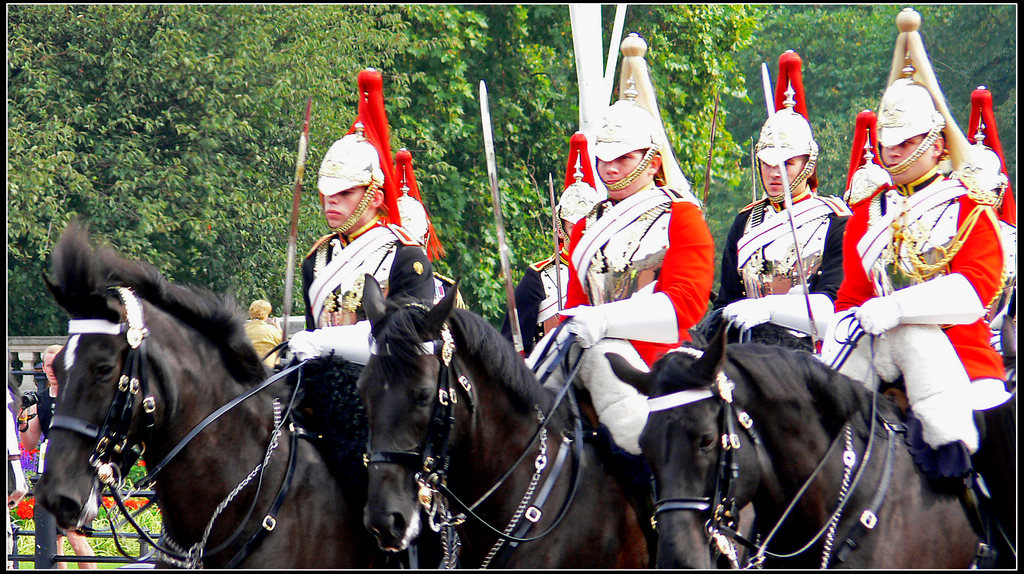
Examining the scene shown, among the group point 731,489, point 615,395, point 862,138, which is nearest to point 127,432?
point 615,395

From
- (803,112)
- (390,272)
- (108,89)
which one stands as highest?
(108,89)

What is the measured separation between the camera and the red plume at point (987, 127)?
604cm

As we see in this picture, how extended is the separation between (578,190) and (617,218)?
132 inches

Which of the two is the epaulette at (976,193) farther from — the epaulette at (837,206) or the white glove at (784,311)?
the epaulette at (837,206)

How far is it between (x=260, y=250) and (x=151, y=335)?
37.3 ft

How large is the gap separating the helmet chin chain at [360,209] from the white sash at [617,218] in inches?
40.5

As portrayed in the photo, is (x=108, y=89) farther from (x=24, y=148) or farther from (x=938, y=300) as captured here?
(x=938, y=300)

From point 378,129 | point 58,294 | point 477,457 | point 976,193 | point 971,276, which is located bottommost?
point 477,457

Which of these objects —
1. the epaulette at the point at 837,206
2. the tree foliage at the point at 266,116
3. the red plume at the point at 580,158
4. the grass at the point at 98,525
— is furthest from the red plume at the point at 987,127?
the tree foliage at the point at 266,116

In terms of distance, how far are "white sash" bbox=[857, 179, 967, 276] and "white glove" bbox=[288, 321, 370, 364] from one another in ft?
6.94

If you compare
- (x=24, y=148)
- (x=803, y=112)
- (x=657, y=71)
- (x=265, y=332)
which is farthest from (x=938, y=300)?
(x=657, y=71)

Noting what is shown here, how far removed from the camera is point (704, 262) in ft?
15.6

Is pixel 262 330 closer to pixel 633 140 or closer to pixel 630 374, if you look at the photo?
pixel 633 140

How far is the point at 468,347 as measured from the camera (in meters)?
4.38
